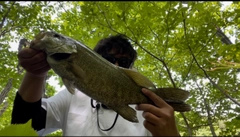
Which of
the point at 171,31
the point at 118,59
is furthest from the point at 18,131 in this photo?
the point at 171,31

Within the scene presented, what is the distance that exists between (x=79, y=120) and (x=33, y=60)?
27.5 inches

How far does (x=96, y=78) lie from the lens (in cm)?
119

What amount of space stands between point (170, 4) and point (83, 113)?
4.42ft

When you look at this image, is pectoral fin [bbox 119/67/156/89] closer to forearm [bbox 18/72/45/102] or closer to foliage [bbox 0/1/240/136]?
forearm [bbox 18/72/45/102]

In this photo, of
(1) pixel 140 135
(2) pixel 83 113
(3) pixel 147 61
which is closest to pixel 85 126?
(2) pixel 83 113

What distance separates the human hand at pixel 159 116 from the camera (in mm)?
1205

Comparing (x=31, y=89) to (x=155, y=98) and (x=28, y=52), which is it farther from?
(x=155, y=98)

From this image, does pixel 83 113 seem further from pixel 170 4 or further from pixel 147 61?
pixel 147 61

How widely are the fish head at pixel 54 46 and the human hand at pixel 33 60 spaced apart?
0.04 m

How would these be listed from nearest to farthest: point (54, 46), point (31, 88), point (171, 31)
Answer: point (54, 46)
point (31, 88)
point (171, 31)

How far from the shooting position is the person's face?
77.2 inches

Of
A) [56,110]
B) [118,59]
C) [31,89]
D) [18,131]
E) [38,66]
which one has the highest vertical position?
[118,59]

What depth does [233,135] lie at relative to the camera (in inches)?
113

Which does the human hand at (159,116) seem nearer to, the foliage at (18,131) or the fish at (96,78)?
the fish at (96,78)
